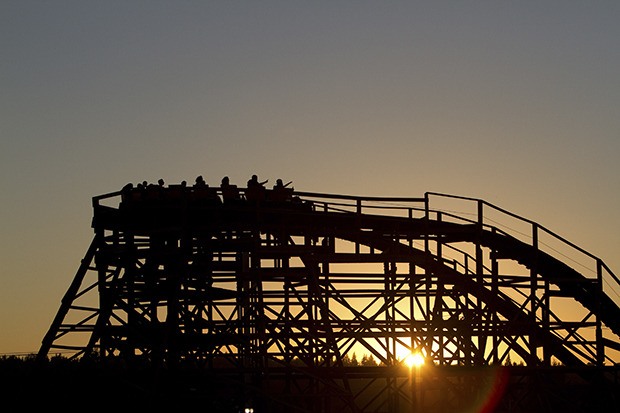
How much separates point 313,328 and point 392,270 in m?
2.94

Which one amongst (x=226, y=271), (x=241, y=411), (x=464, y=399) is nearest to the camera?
(x=241, y=411)

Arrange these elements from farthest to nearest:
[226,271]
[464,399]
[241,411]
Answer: [464,399], [226,271], [241,411]

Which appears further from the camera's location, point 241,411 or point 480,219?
point 480,219

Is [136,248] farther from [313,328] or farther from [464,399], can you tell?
[464,399]

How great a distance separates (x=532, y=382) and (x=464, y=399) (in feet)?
11.4

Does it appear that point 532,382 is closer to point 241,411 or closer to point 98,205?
point 241,411

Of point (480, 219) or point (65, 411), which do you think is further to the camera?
point (480, 219)

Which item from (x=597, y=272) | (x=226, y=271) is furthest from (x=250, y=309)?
(x=597, y=272)

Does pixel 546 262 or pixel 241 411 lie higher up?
pixel 546 262

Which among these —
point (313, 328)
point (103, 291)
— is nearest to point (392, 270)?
point (313, 328)

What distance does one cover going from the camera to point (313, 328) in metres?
35.0

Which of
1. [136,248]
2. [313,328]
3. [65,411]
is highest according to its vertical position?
[136,248]

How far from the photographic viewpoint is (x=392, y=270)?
36.1 metres

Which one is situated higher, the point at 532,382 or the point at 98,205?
the point at 98,205
